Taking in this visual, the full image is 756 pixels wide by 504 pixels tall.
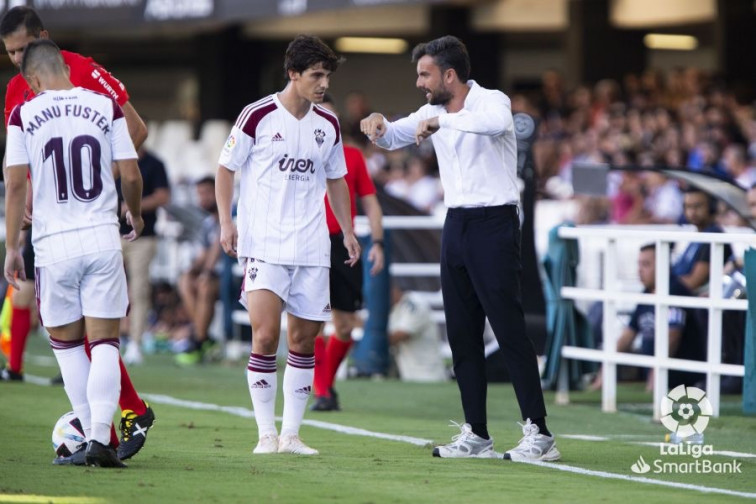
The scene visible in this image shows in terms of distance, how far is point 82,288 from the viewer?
7.35m

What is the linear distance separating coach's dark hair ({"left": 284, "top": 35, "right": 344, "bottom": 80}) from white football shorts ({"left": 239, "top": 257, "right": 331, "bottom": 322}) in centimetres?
100

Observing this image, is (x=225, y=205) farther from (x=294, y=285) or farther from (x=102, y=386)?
(x=102, y=386)

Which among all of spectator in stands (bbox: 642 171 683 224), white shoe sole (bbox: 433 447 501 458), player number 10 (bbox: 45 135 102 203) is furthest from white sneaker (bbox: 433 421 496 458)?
spectator in stands (bbox: 642 171 683 224)

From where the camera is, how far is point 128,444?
7.67 meters

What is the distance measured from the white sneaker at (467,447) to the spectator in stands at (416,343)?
5.62 m

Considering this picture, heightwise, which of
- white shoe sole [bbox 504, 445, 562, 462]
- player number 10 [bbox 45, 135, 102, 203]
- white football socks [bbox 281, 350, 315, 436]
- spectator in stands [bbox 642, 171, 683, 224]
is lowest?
white shoe sole [bbox 504, 445, 562, 462]

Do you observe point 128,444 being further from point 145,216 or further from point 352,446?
point 145,216

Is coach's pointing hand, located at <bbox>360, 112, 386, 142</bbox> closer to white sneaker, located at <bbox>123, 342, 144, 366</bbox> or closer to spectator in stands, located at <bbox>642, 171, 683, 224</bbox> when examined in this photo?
white sneaker, located at <bbox>123, 342, 144, 366</bbox>

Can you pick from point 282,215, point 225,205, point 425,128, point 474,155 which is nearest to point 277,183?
point 282,215

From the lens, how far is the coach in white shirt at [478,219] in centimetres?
797

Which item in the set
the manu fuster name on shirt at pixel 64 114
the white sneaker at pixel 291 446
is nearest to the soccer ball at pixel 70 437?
the white sneaker at pixel 291 446

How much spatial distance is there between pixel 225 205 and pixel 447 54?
1.36 metres

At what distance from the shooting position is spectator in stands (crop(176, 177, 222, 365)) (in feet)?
52.0

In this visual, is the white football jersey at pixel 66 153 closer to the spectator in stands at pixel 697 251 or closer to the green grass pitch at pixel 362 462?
→ the green grass pitch at pixel 362 462
